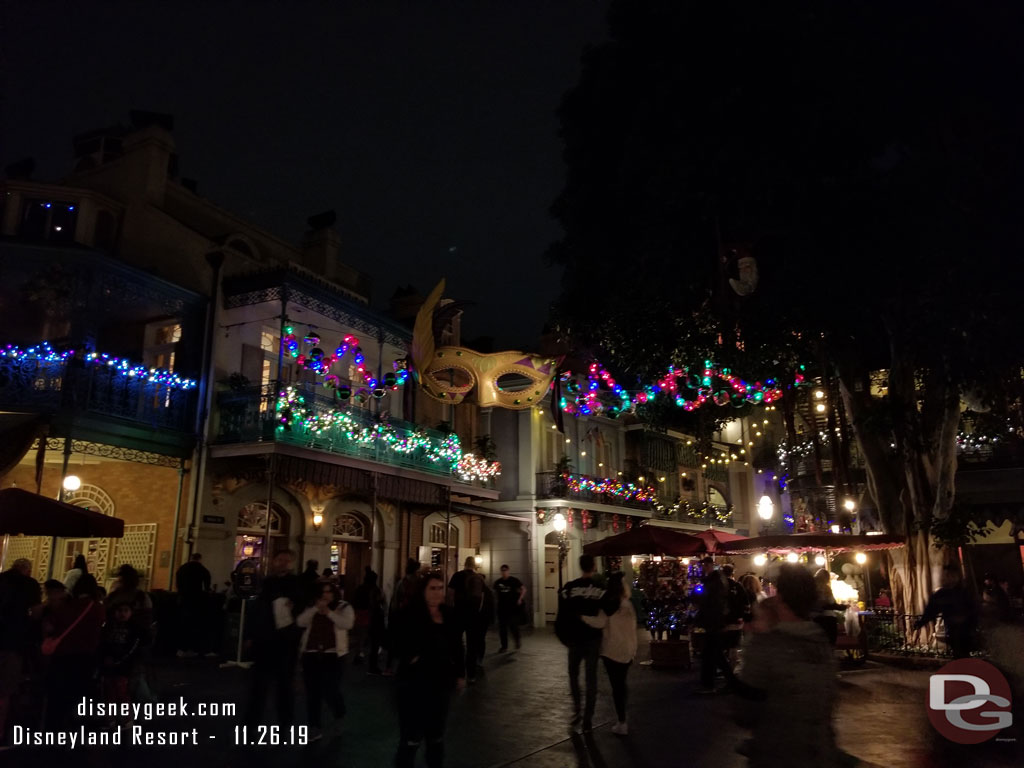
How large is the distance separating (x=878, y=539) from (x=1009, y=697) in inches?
230

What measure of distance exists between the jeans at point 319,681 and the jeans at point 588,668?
2.42 m

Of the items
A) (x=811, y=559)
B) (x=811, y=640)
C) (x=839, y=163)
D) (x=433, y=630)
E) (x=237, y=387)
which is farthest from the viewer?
(x=811, y=559)

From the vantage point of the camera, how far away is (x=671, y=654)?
499 inches

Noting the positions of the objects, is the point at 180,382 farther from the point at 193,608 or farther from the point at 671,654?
the point at 671,654

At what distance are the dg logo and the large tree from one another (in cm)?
509

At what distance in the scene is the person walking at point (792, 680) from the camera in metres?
4.91

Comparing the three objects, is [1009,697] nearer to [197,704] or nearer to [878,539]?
[878,539]

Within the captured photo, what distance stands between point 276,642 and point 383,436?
11.5 meters

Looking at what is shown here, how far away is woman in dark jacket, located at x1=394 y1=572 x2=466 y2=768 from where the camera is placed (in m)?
5.34

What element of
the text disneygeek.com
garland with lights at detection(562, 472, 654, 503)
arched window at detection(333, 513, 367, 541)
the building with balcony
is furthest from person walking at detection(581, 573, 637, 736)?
garland with lights at detection(562, 472, 654, 503)

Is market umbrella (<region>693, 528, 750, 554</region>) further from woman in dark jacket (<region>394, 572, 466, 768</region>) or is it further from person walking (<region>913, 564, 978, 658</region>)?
woman in dark jacket (<region>394, 572, 466, 768</region>)

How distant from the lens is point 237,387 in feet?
54.0

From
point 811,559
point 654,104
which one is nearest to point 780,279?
point 654,104

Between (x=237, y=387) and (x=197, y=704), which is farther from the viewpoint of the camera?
(x=237, y=387)
